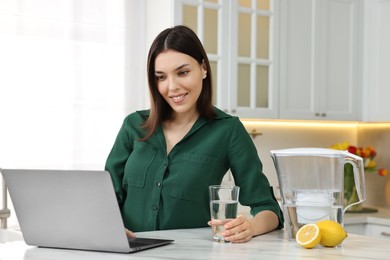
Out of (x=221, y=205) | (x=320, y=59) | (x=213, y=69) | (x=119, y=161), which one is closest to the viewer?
(x=221, y=205)

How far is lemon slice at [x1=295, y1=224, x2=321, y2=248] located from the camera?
5.62 ft

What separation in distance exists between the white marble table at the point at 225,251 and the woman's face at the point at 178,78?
49 centimetres

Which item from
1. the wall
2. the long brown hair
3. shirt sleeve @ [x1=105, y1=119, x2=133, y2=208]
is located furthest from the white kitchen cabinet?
shirt sleeve @ [x1=105, y1=119, x2=133, y2=208]

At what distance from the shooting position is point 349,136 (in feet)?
15.6

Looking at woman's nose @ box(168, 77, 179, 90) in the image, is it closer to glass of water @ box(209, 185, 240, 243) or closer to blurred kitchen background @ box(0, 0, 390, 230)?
glass of water @ box(209, 185, 240, 243)

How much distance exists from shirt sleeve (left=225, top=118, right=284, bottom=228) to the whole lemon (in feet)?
1.29

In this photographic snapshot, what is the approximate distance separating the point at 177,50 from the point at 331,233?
804 mm

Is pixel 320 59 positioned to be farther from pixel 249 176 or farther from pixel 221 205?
pixel 221 205

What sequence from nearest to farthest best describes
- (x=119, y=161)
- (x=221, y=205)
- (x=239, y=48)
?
(x=221, y=205) < (x=119, y=161) < (x=239, y=48)

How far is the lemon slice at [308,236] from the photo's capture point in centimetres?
171

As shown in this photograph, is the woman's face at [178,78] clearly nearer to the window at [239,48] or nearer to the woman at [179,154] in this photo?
the woman at [179,154]

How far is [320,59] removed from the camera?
421cm

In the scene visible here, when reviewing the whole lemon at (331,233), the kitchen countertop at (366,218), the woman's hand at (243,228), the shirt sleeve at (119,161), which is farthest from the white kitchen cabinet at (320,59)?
the whole lemon at (331,233)

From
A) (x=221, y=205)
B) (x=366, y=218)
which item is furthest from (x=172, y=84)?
(x=366, y=218)
